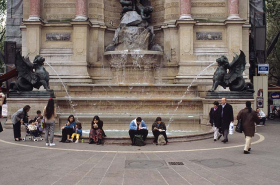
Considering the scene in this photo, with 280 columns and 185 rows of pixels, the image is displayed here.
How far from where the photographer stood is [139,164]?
8719mm

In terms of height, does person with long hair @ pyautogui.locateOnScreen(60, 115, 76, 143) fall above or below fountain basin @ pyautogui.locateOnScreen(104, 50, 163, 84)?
below

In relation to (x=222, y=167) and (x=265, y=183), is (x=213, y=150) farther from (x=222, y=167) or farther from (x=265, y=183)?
(x=265, y=183)

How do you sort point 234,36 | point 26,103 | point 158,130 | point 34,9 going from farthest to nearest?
point 34,9 → point 234,36 → point 26,103 → point 158,130

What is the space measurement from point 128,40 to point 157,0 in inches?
188

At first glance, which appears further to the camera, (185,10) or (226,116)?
(185,10)

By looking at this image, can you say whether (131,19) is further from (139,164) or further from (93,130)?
(139,164)

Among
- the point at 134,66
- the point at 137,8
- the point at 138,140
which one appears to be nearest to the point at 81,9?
the point at 137,8

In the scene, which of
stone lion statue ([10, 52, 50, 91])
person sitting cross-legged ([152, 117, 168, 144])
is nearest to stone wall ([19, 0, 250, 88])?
stone lion statue ([10, 52, 50, 91])

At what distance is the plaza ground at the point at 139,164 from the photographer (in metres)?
7.18

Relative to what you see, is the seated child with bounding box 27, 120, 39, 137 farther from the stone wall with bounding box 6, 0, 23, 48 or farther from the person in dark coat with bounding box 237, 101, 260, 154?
the stone wall with bounding box 6, 0, 23, 48

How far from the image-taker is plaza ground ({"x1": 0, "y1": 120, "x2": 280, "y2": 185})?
7.18 metres

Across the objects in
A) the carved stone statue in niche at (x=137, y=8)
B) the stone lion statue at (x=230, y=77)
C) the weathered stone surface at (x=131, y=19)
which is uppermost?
the carved stone statue in niche at (x=137, y=8)

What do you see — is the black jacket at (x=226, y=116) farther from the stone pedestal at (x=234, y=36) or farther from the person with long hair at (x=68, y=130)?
the stone pedestal at (x=234, y=36)

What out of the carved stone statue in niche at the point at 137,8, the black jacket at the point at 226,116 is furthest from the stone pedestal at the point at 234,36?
the black jacket at the point at 226,116
